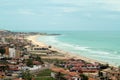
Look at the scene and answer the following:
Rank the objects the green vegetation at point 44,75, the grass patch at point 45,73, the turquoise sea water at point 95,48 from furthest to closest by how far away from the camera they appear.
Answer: the turquoise sea water at point 95,48
the grass patch at point 45,73
the green vegetation at point 44,75

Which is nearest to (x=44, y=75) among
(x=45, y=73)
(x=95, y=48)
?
(x=45, y=73)

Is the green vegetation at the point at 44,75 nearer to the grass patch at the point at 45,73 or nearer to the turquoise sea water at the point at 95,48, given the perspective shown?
the grass patch at the point at 45,73

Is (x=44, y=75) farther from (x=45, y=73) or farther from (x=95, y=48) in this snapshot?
(x=95, y=48)

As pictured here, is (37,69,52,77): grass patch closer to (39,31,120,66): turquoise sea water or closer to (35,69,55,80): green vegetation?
(35,69,55,80): green vegetation

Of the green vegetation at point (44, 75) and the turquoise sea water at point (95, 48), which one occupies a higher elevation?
the green vegetation at point (44, 75)

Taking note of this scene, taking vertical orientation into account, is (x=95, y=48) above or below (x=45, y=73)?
below

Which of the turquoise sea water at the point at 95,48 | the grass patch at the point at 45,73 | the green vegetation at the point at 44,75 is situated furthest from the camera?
the turquoise sea water at the point at 95,48

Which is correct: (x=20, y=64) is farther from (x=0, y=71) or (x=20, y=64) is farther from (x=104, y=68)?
(x=104, y=68)

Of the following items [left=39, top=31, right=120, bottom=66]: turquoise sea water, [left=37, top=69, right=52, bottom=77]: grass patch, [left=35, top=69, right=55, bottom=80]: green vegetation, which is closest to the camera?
[left=35, top=69, right=55, bottom=80]: green vegetation

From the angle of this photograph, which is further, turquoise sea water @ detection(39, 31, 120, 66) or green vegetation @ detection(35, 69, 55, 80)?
turquoise sea water @ detection(39, 31, 120, 66)

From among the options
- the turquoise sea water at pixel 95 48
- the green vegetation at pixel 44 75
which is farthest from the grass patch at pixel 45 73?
the turquoise sea water at pixel 95 48

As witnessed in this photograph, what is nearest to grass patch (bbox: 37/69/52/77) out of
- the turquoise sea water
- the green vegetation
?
the green vegetation
